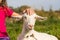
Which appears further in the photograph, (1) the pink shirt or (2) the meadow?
(2) the meadow

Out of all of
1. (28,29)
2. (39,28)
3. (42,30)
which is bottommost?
(39,28)

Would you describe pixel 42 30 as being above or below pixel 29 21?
below

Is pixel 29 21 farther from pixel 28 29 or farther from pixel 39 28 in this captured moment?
pixel 39 28

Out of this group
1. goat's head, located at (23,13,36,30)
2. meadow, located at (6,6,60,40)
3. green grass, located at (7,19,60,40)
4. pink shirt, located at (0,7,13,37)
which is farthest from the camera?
meadow, located at (6,6,60,40)

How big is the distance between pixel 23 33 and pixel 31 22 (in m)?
0.26

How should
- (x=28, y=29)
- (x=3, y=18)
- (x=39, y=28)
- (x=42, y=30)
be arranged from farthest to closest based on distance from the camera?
(x=39, y=28)
(x=42, y=30)
(x=3, y=18)
(x=28, y=29)

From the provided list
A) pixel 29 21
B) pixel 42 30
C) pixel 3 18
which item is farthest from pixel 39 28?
pixel 29 21

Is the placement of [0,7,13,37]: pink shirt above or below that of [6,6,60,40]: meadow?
above

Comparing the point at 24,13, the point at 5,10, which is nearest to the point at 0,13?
the point at 5,10

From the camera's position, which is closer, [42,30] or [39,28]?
[42,30]

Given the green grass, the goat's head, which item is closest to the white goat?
the goat's head

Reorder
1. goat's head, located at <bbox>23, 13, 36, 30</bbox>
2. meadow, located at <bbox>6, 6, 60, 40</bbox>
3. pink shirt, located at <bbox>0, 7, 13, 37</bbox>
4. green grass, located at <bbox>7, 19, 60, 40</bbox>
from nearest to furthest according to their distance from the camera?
goat's head, located at <bbox>23, 13, 36, 30</bbox> < pink shirt, located at <bbox>0, 7, 13, 37</bbox> < green grass, located at <bbox>7, 19, 60, 40</bbox> < meadow, located at <bbox>6, 6, 60, 40</bbox>

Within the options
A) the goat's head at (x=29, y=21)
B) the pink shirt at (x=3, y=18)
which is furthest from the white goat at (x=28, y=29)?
the pink shirt at (x=3, y=18)

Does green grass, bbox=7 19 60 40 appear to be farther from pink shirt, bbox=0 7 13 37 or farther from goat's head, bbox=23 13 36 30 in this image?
goat's head, bbox=23 13 36 30
